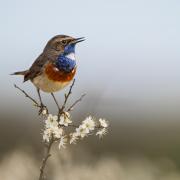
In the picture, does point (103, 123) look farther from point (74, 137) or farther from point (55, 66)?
point (55, 66)

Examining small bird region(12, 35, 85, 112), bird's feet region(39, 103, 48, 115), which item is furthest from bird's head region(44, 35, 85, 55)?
bird's feet region(39, 103, 48, 115)

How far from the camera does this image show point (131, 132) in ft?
76.8

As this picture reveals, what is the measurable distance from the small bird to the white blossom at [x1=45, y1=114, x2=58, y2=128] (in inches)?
46.5

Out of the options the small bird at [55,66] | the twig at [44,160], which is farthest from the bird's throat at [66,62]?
the twig at [44,160]

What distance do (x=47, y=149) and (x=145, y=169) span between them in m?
3.91

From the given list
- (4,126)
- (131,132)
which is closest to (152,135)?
(131,132)

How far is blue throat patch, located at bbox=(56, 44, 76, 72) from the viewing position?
7.62 m

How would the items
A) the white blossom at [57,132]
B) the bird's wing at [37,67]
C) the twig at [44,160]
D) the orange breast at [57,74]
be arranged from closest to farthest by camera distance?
the twig at [44,160]
the white blossom at [57,132]
the orange breast at [57,74]
the bird's wing at [37,67]

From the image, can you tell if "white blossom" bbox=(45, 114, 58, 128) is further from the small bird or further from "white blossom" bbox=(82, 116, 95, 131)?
the small bird

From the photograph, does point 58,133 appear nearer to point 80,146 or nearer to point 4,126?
point 80,146

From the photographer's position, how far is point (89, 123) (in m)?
6.55

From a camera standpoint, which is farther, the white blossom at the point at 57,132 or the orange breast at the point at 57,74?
the orange breast at the point at 57,74

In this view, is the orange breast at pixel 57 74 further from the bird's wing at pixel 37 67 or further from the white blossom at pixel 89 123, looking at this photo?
the white blossom at pixel 89 123

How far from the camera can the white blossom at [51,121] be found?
6.23 meters
